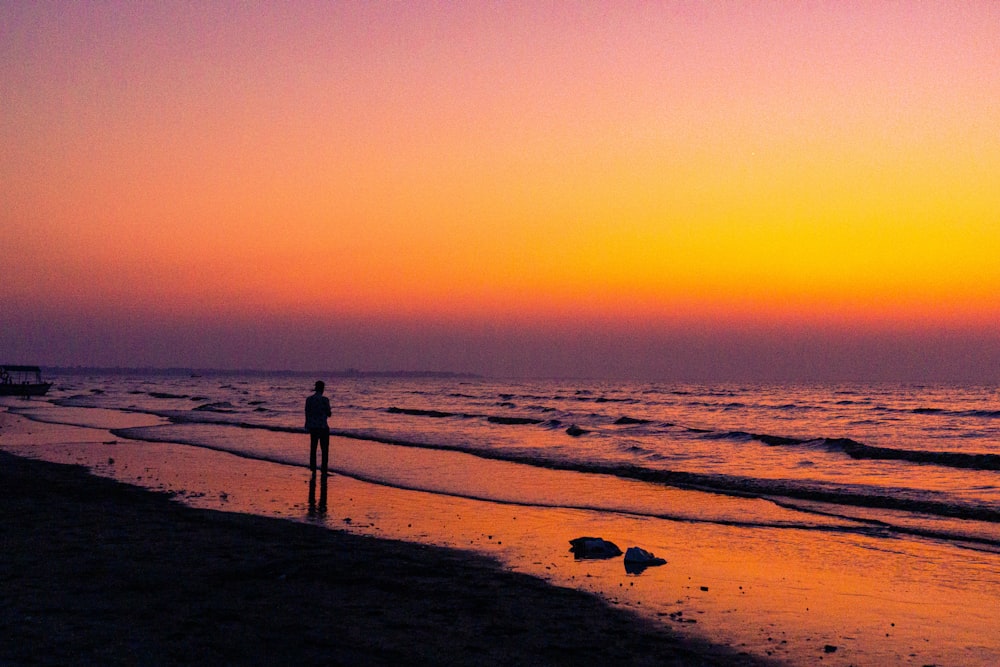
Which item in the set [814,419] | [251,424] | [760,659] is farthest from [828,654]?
[814,419]

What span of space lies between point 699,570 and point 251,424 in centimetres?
3387

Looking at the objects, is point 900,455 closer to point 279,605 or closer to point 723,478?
point 723,478

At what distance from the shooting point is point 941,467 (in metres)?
25.8

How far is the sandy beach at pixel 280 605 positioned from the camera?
21.6 feet

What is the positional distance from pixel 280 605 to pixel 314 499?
8.33 metres

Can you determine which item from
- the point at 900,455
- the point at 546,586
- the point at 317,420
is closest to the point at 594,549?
the point at 546,586

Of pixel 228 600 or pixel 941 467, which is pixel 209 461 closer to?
pixel 228 600

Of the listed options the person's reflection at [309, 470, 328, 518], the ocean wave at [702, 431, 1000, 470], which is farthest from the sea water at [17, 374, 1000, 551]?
the person's reflection at [309, 470, 328, 518]

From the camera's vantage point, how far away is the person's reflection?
14352mm

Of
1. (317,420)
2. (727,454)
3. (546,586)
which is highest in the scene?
(317,420)

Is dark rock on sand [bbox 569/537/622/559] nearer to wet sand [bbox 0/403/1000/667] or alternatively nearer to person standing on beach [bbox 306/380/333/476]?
wet sand [bbox 0/403/1000/667]

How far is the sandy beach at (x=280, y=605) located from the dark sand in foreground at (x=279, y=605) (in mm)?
19

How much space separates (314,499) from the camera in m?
16.1

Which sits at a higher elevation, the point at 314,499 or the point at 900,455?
the point at 314,499
